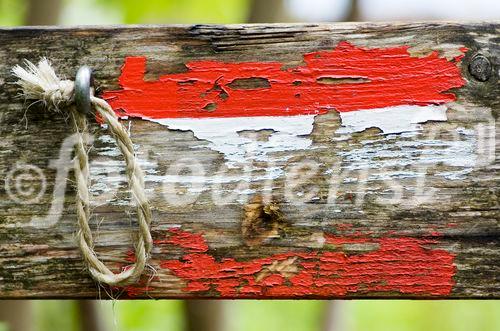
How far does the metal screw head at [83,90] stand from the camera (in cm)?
116

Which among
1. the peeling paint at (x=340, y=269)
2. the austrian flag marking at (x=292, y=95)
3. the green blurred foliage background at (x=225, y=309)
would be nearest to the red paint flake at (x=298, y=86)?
the austrian flag marking at (x=292, y=95)

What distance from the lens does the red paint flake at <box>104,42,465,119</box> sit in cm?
119

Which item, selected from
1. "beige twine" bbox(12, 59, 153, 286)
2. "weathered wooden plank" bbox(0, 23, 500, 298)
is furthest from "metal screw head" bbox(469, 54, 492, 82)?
"beige twine" bbox(12, 59, 153, 286)

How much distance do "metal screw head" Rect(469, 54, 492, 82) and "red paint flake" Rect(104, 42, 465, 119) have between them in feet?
0.09

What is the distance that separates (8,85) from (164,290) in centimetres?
43

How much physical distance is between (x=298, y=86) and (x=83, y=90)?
13.7 inches

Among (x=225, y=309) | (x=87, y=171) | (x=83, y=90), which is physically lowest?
(x=87, y=171)

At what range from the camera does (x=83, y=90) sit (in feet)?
3.80

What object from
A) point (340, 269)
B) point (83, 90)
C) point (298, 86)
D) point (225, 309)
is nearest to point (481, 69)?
point (298, 86)

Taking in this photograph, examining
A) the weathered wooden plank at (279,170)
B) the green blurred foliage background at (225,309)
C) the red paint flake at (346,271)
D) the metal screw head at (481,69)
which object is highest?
the green blurred foliage background at (225,309)

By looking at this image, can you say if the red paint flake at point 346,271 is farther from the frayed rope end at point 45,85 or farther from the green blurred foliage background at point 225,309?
the green blurred foliage background at point 225,309

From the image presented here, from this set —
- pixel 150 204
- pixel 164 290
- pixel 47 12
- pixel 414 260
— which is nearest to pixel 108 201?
pixel 150 204

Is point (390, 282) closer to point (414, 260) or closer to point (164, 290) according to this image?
point (414, 260)

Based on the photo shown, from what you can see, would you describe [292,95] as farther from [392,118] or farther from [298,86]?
[392,118]
